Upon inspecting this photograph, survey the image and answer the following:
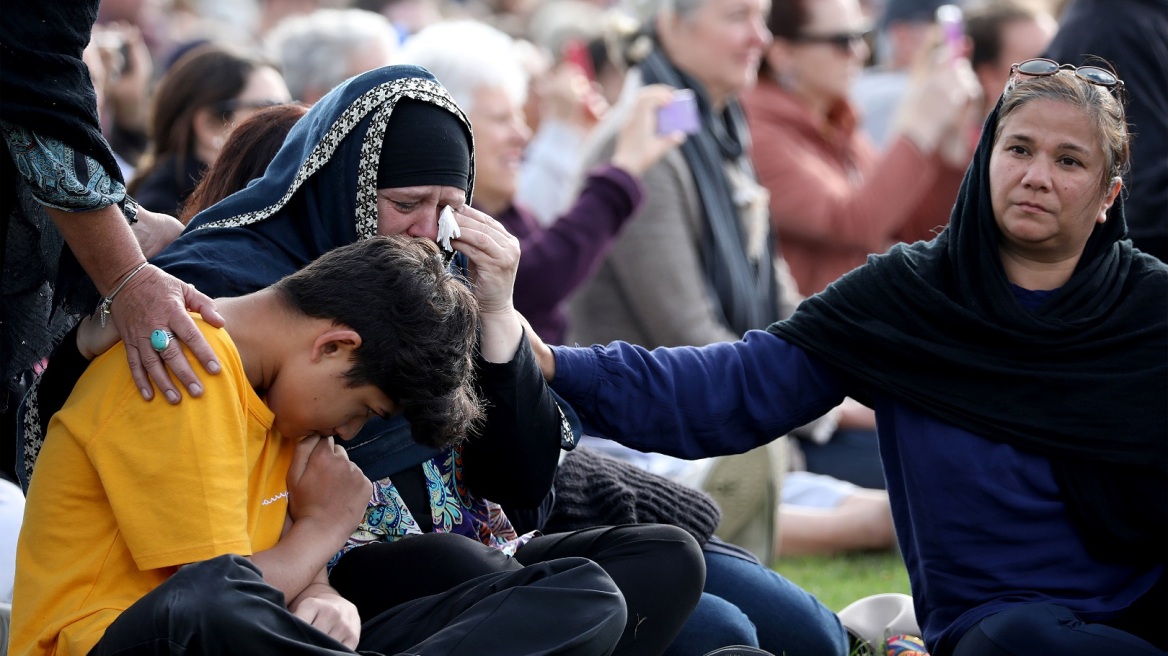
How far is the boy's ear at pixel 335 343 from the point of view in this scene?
8.63ft

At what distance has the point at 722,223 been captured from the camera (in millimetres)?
5785

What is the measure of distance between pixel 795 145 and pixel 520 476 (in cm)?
381

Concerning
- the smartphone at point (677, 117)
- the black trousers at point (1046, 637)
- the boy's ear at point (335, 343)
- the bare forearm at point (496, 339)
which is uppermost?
the boy's ear at point (335, 343)

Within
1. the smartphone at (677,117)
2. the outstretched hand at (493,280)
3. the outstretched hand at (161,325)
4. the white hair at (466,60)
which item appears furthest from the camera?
the smartphone at (677,117)

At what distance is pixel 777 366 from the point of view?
3318 millimetres

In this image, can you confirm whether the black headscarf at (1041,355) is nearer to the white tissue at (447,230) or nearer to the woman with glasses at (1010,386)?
the woman with glasses at (1010,386)

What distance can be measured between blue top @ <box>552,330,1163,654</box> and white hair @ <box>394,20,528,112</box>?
2.11 m

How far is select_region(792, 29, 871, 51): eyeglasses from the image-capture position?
6.76 m

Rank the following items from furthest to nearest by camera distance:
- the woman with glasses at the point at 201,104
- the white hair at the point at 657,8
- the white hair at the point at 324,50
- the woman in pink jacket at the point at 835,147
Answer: the woman in pink jacket at the point at 835,147 < the white hair at the point at 657,8 < the white hair at the point at 324,50 < the woman with glasses at the point at 201,104

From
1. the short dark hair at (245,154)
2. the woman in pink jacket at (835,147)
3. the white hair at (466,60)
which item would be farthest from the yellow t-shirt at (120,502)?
the woman in pink jacket at (835,147)

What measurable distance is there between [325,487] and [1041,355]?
4.86 feet

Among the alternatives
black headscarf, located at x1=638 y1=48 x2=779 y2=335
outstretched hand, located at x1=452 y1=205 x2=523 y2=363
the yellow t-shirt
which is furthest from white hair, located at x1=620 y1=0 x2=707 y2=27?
the yellow t-shirt

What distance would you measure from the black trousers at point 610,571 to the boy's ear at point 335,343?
450 mm

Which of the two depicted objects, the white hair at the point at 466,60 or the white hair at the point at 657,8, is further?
the white hair at the point at 657,8
